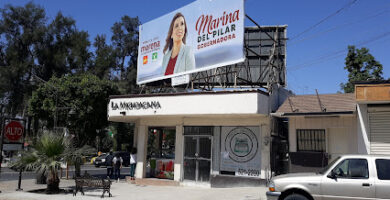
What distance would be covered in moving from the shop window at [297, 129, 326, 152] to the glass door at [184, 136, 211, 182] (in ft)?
14.1

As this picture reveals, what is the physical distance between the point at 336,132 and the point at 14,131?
45.8 ft

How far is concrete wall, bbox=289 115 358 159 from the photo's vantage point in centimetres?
1372

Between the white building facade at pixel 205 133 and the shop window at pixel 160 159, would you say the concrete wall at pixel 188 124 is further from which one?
the shop window at pixel 160 159

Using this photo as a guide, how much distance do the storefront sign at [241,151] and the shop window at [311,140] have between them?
1808mm

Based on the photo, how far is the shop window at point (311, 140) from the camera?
47.0 ft

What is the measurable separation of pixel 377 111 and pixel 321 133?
2708 millimetres

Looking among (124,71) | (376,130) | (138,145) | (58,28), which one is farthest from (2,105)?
(376,130)

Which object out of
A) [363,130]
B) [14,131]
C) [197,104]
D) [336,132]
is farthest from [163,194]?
[363,130]

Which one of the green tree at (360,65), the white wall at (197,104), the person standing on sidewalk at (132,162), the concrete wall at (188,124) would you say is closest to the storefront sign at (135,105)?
the white wall at (197,104)

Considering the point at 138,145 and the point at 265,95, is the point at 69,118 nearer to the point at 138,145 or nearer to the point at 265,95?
the point at 138,145

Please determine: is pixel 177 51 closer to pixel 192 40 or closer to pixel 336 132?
pixel 192 40

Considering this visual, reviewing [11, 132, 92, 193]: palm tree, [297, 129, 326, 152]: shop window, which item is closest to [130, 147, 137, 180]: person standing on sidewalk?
[11, 132, 92, 193]: palm tree

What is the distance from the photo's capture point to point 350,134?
13781mm

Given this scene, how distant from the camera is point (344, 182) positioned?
8.09 m
